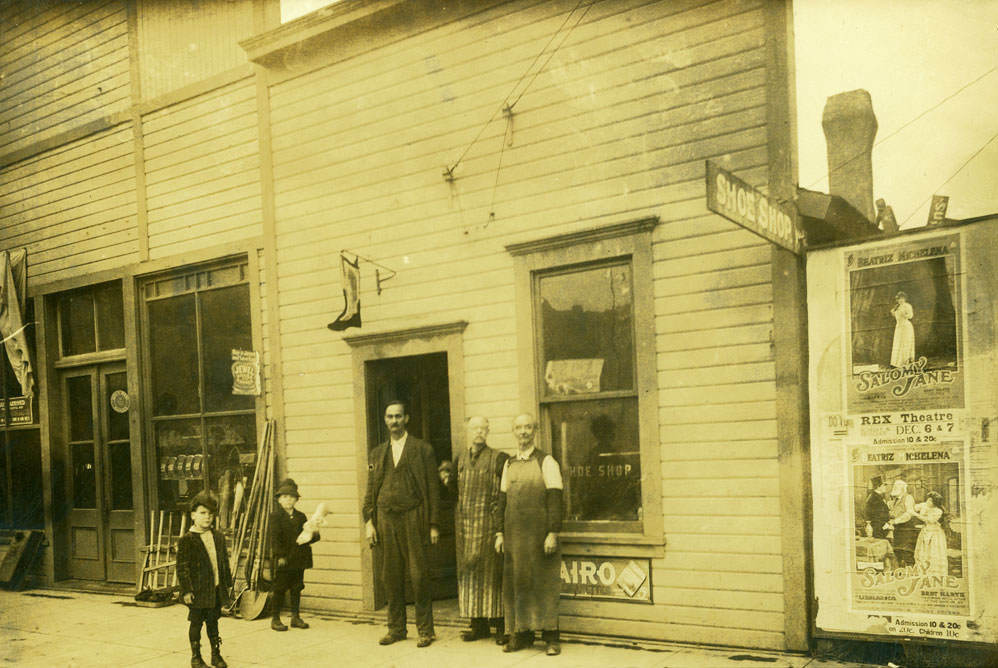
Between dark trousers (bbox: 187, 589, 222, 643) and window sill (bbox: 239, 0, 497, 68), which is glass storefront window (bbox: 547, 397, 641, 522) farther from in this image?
window sill (bbox: 239, 0, 497, 68)

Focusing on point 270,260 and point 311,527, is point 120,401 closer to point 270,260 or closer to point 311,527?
point 270,260

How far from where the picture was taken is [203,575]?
22.6ft

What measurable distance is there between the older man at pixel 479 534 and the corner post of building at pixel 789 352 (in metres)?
2.24

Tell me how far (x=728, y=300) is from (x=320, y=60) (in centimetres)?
506

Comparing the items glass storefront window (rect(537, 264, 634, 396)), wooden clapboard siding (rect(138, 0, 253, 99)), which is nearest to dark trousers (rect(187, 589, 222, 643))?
glass storefront window (rect(537, 264, 634, 396))

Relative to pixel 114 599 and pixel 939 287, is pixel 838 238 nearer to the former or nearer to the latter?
pixel 939 287

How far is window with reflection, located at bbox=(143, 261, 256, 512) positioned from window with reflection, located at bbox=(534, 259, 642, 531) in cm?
374

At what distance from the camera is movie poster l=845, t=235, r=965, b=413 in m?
5.96

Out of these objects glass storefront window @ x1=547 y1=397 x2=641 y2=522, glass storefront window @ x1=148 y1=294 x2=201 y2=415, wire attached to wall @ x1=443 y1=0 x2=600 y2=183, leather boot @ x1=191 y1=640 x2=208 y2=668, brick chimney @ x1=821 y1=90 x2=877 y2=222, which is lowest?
leather boot @ x1=191 y1=640 x2=208 y2=668

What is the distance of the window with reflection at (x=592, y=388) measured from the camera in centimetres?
738

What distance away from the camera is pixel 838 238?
21.2 ft

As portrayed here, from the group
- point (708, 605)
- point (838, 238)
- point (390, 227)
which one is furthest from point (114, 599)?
point (838, 238)

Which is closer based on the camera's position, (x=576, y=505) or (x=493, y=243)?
(x=576, y=505)

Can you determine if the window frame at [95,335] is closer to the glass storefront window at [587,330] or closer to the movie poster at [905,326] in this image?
the glass storefront window at [587,330]
